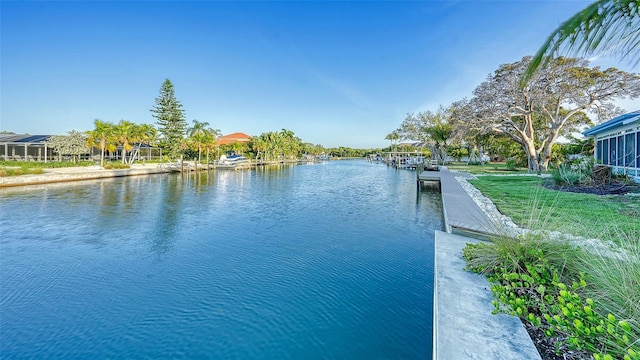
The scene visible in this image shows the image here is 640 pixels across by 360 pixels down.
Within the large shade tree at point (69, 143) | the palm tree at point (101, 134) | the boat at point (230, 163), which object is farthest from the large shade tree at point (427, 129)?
the large shade tree at point (69, 143)

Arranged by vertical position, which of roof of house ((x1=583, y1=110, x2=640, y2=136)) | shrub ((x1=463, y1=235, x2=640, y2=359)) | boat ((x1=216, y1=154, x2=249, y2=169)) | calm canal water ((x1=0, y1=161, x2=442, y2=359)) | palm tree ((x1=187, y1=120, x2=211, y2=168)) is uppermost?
palm tree ((x1=187, y1=120, x2=211, y2=168))

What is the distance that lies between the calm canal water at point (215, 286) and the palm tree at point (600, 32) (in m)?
3.10

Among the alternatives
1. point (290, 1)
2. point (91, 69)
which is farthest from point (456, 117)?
point (91, 69)

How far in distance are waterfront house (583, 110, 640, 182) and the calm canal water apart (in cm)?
739

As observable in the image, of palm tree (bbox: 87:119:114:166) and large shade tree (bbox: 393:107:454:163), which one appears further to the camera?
large shade tree (bbox: 393:107:454:163)

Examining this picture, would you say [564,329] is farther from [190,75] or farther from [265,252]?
[190,75]

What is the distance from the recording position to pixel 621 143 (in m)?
10.9

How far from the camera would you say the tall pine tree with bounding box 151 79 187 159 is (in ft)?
96.7

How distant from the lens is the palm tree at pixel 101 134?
24.5 metres

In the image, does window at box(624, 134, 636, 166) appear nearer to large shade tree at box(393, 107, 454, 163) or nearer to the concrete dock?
the concrete dock

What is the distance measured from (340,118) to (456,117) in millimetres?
19685

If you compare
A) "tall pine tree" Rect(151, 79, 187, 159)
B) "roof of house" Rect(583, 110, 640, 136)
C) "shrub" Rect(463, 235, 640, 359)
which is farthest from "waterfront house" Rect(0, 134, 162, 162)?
"roof of house" Rect(583, 110, 640, 136)

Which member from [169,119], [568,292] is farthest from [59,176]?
[568,292]

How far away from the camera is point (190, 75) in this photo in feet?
84.9
